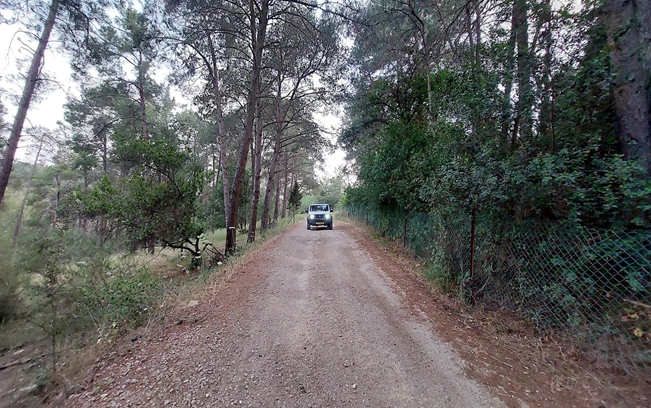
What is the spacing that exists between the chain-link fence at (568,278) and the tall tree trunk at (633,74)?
108 cm

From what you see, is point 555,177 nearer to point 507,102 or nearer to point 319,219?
point 507,102

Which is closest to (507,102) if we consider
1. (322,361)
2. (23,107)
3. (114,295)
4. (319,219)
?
(322,361)

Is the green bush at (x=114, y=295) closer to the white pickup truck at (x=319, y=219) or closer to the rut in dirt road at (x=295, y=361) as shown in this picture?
the rut in dirt road at (x=295, y=361)

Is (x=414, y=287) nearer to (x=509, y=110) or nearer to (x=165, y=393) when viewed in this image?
(x=509, y=110)

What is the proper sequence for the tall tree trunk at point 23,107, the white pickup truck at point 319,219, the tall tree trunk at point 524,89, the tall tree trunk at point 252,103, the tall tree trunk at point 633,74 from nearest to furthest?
the tall tree trunk at point 633,74
the tall tree trunk at point 524,89
the tall tree trunk at point 23,107
the tall tree trunk at point 252,103
the white pickup truck at point 319,219

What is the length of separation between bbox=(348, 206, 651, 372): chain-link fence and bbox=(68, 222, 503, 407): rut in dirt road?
1235 mm

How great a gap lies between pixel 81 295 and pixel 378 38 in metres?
8.64

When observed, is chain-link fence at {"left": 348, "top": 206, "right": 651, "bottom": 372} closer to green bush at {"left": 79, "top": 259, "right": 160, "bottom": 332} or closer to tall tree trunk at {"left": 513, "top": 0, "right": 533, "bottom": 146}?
tall tree trunk at {"left": 513, "top": 0, "right": 533, "bottom": 146}

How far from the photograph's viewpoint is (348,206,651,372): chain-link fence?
2137 mm

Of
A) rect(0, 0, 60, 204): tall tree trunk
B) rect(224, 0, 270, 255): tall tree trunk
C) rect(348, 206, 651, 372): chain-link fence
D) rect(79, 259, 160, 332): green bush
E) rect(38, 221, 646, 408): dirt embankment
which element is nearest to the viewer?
rect(38, 221, 646, 408): dirt embankment

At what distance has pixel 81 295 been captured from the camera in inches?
166

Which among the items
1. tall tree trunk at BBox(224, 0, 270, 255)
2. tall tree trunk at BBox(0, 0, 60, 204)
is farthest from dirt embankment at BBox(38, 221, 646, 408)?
tall tree trunk at BBox(0, 0, 60, 204)

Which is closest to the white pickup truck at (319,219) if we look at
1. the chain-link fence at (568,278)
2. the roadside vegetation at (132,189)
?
the roadside vegetation at (132,189)

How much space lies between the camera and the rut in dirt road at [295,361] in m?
2.04
